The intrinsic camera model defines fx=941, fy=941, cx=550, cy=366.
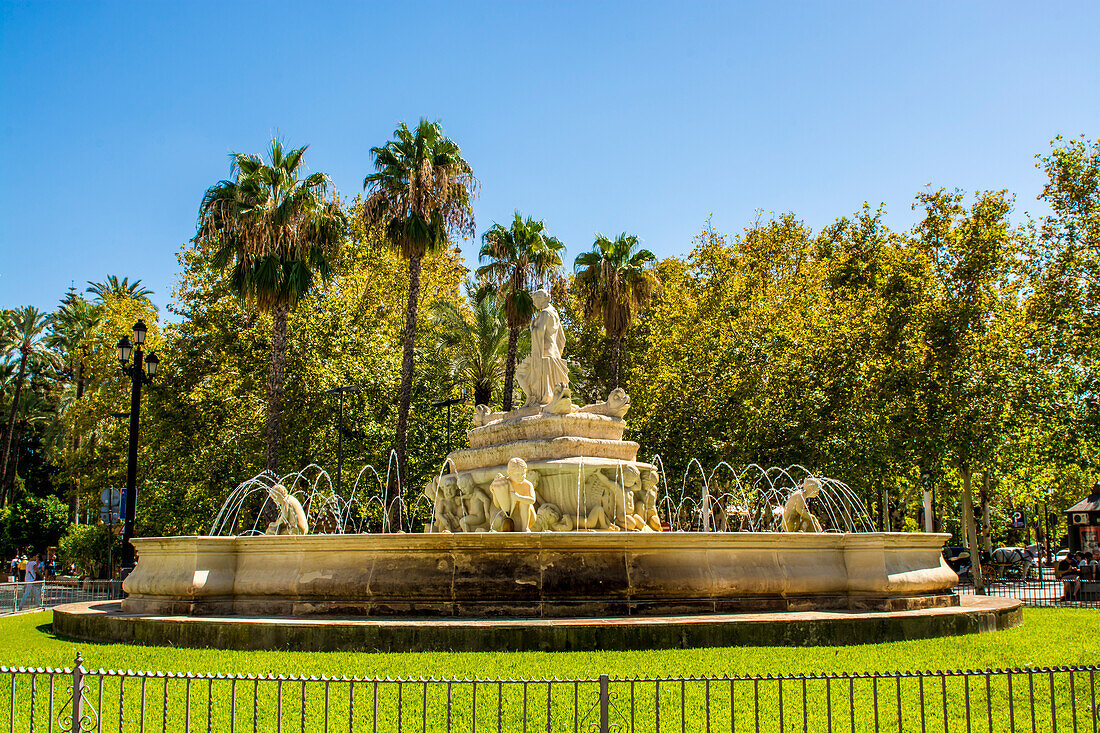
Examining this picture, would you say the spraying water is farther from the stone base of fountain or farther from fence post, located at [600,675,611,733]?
fence post, located at [600,675,611,733]

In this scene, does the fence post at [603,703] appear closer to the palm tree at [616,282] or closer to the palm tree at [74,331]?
the palm tree at [616,282]

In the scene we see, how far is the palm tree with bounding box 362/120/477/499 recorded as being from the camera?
25.8m

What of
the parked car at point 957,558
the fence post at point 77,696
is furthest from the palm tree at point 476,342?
the fence post at point 77,696

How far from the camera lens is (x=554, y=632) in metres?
8.72

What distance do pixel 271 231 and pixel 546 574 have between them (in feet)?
54.1

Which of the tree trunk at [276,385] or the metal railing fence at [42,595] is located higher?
the tree trunk at [276,385]

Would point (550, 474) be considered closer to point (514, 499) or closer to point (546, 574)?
point (514, 499)

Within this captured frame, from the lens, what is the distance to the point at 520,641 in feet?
28.6

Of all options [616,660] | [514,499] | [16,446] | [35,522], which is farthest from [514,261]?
[16,446]

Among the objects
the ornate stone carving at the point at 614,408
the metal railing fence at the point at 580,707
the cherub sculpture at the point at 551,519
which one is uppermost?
the ornate stone carving at the point at 614,408

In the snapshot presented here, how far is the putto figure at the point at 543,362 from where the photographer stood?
1551 cm

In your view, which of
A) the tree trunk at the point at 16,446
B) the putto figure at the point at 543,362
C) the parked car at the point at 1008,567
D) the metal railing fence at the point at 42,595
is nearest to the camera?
the putto figure at the point at 543,362

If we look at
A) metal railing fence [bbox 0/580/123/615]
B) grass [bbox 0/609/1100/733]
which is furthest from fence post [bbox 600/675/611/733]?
metal railing fence [bbox 0/580/123/615]

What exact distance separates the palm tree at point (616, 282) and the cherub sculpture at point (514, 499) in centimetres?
1975
